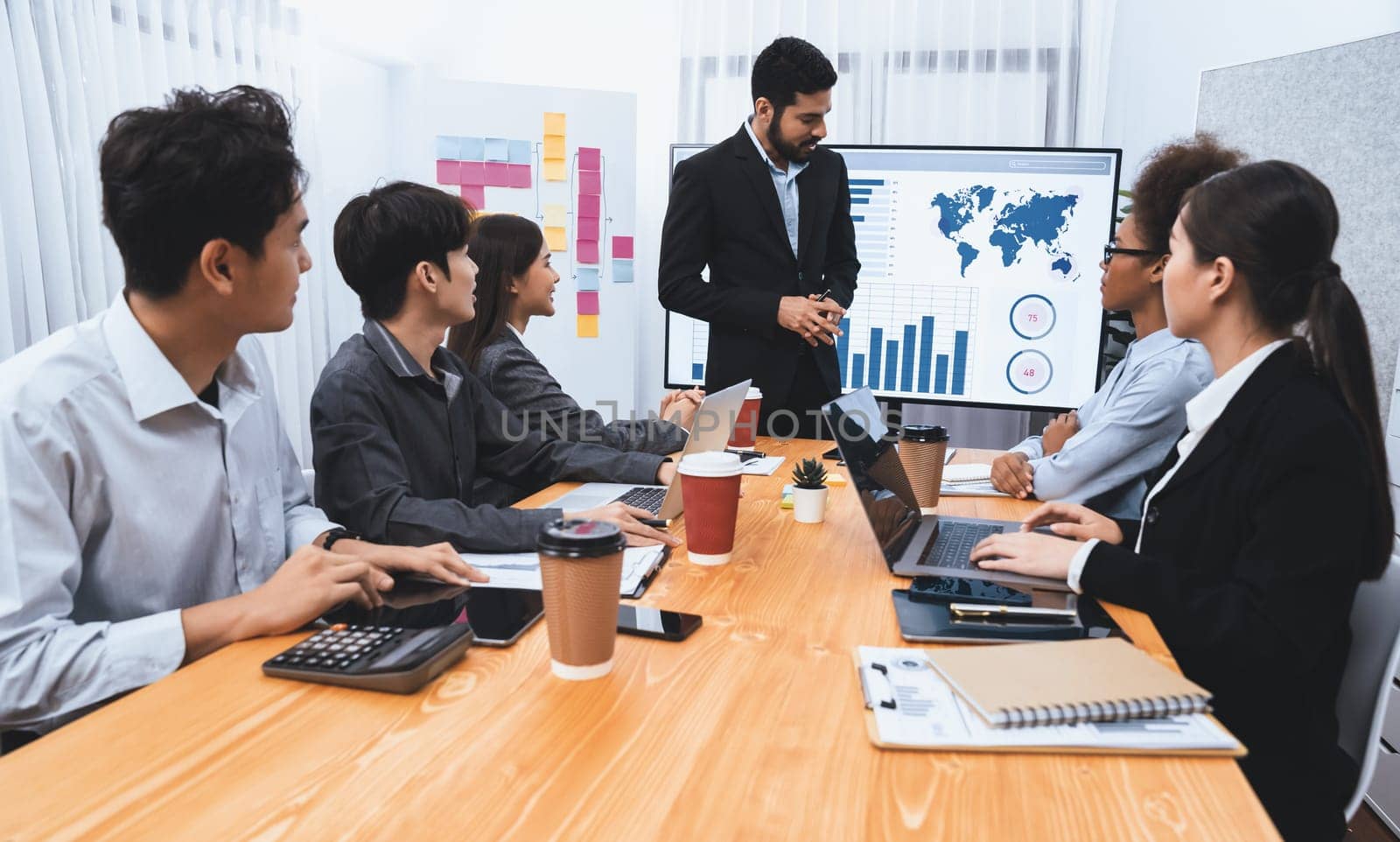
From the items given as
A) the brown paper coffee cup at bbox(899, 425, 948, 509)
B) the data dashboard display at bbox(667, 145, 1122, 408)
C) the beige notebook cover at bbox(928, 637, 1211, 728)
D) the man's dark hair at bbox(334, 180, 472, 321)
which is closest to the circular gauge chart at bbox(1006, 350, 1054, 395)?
the data dashboard display at bbox(667, 145, 1122, 408)

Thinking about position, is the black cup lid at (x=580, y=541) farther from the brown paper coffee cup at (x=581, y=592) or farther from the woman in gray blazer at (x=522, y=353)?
the woman in gray blazer at (x=522, y=353)

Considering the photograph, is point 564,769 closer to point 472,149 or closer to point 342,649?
point 342,649

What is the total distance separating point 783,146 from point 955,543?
1599 millimetres

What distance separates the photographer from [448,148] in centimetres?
360

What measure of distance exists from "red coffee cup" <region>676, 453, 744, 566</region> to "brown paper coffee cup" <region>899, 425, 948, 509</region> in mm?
500

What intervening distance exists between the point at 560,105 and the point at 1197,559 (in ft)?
10.0

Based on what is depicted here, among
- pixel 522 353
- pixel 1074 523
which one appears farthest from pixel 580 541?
pixel 522 353

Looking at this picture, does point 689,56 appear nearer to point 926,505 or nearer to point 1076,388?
point 1076,388

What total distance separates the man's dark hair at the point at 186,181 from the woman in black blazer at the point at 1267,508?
100 centimetres

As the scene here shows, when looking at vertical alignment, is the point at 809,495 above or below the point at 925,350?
below

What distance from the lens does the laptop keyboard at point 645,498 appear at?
158 cm

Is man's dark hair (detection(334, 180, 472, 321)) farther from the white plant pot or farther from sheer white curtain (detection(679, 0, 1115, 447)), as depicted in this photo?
sheer white curtain (detection(679, 0, 1115, 447))

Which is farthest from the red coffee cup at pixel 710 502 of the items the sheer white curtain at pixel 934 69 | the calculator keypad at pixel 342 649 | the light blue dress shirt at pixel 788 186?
the sheer white curtain at pixel 934 69

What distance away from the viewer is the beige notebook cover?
77 centimetres
